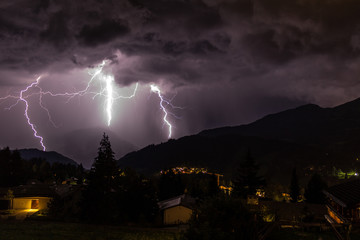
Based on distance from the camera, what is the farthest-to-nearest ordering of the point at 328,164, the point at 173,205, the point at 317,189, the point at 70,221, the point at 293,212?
the point at 328,164, the point at 317,189, the point at 293,212, the point at 173,205, the point at 70,221

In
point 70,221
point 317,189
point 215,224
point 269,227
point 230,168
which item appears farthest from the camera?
point 230,168

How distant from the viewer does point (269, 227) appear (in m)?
13.9

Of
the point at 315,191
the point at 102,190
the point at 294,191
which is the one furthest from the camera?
the point at 294,191

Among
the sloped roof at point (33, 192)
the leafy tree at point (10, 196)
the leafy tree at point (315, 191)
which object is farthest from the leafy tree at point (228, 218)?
the leafy tree at point (315, 191)

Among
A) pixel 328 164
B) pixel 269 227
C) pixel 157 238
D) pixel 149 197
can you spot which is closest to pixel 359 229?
pixel 269 227

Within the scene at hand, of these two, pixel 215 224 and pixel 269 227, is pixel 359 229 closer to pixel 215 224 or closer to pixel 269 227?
pixel 269 227

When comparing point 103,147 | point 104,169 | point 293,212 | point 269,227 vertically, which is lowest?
point 293,212

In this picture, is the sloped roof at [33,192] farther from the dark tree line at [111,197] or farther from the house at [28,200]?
the dark tree line at [111,197]

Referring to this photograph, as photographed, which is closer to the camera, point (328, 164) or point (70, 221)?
point (70, 221)

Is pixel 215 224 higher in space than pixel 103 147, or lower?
lower

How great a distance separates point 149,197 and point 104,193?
16.5ft

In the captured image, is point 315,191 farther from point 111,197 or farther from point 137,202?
point 111,197

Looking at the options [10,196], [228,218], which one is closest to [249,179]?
[10,196]

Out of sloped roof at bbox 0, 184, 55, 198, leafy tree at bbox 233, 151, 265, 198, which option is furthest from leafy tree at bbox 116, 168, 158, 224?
leafy tree at bbox 233, 151, 265, 198
